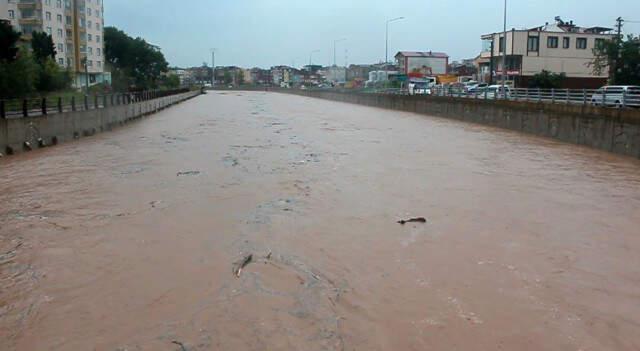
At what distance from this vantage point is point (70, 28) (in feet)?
296

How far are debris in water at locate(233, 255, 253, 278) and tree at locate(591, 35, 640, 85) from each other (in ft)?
139

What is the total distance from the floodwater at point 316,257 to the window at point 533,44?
61926mm

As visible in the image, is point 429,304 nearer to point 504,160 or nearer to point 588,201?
point 588,201

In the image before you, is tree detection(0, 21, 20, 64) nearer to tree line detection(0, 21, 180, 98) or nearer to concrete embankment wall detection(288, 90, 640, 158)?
tree line detection(0, 21, 180, 98)

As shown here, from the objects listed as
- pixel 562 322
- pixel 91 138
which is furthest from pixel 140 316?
pixel 91 138

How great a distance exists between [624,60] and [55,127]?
37.7 meters

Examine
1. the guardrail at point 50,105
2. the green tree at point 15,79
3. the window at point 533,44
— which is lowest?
the guardrail at point 50,105

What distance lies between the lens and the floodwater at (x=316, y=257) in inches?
275

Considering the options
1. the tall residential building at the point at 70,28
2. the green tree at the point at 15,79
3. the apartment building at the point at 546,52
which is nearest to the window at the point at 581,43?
the apartment building at the point at 546,52

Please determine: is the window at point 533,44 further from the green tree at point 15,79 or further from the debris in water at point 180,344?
the debris in water at point 180,344

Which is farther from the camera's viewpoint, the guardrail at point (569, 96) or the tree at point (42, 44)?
the tree at point (42, 44)

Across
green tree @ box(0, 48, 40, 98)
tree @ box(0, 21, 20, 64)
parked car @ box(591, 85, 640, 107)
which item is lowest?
parked car @ box(591, 85, 640, 107)

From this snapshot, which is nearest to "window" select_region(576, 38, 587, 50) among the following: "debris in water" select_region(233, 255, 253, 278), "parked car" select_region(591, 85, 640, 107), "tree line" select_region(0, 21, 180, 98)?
"parked car" select_region(591, 85, 640, 107)

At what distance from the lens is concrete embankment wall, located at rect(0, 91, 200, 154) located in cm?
2283
